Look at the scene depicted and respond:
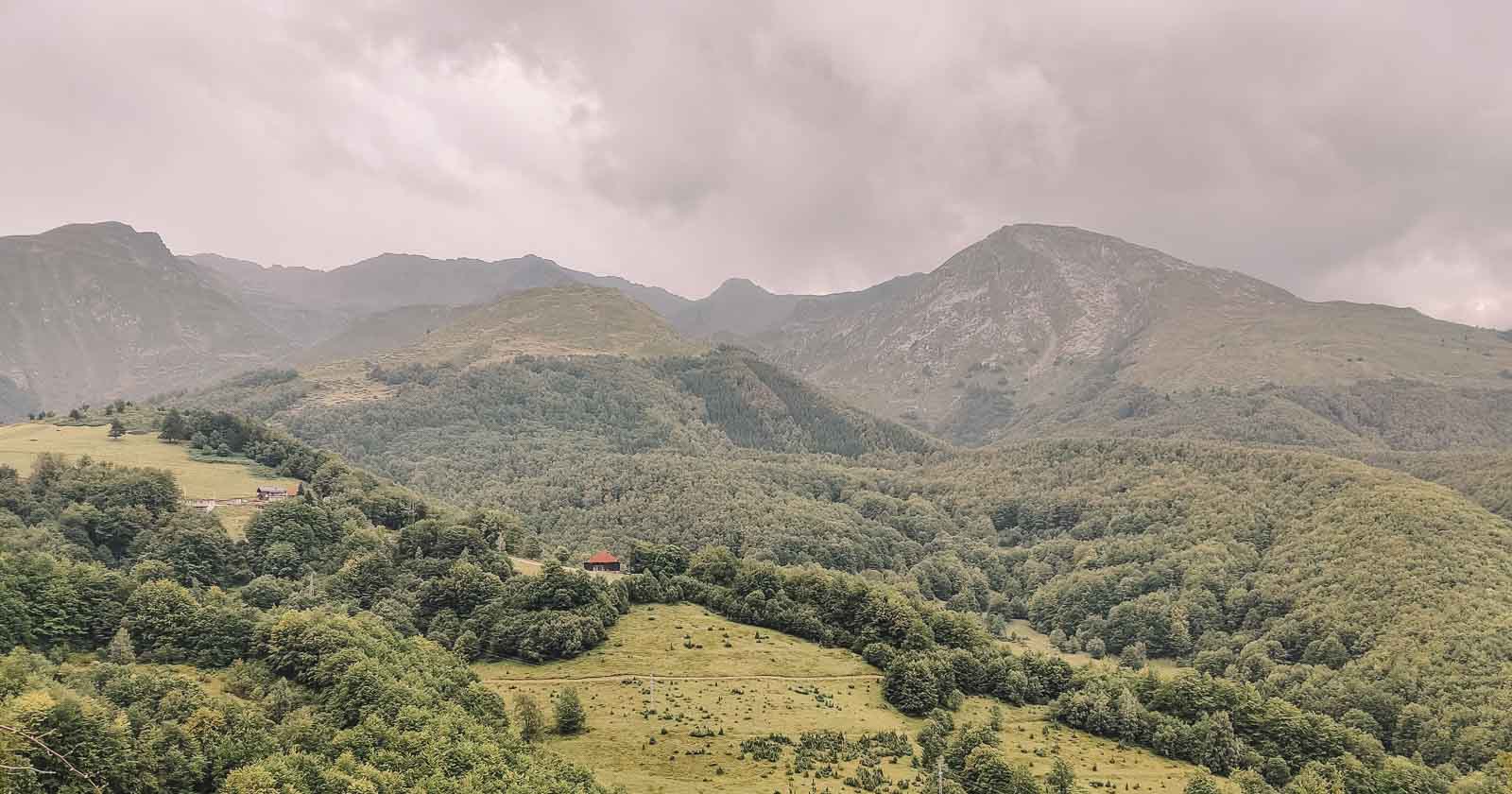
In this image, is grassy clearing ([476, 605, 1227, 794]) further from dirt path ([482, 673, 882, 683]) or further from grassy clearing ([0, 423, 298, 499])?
grassy clearing ([0, 423, 298, 499])

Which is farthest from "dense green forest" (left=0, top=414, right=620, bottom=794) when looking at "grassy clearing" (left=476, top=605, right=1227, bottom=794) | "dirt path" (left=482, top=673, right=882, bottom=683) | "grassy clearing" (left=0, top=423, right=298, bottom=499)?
"grassy clearing" (left=0, top=423, right=298, bottom=499)

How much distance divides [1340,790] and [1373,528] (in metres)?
121

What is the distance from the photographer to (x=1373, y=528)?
177 m

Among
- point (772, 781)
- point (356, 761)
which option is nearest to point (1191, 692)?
point (772, 781)

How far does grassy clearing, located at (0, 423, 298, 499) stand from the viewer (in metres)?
148

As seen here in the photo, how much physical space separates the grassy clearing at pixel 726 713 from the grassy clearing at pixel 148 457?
83.3 m

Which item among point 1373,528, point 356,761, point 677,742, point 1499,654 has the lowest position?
point 677,742

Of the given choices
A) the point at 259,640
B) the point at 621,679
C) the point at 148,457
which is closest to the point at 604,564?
the point at 621,679

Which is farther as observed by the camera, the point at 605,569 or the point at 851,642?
the point at 605,569

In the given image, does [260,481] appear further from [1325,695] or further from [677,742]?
[1325,695]

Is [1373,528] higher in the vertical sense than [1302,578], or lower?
higher

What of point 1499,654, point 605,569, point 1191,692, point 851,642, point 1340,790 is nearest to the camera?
point 1340,790

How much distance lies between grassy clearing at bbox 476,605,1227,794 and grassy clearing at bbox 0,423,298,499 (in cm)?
8328

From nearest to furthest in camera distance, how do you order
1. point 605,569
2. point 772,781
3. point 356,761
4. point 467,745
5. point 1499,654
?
point 356,761
point 467,745
point 772,781
point 1499,654
point 605,569
